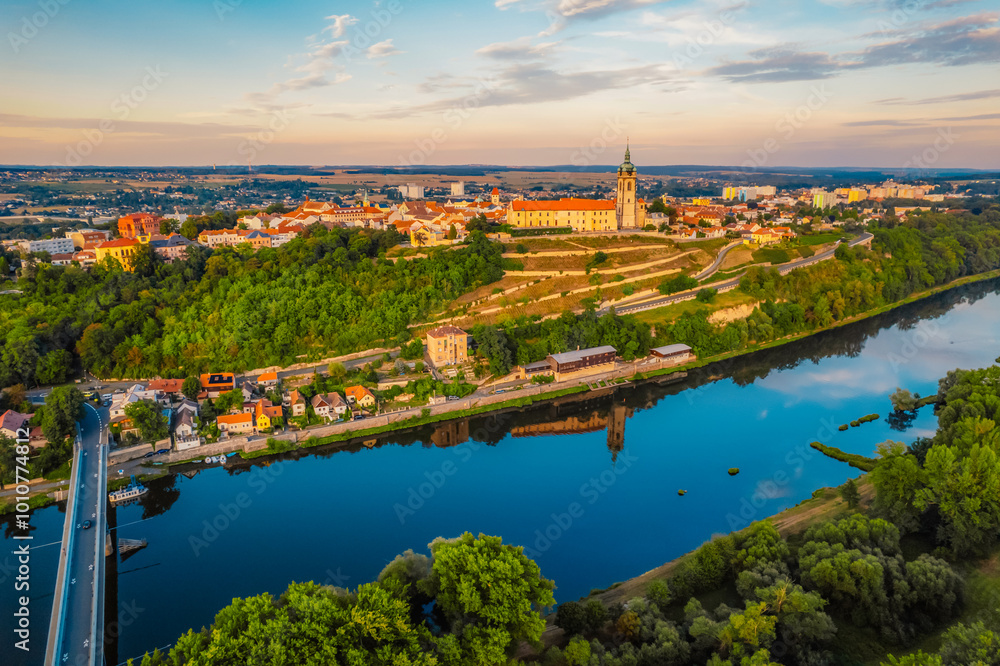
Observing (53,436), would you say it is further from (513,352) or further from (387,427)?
(513,352)

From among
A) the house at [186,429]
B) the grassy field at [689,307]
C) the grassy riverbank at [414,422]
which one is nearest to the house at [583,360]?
the grassy riverbank at [414,422]

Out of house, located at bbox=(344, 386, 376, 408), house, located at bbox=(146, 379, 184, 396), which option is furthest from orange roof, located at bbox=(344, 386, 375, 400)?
house, located at bbox=(146, 379, 184, 396)

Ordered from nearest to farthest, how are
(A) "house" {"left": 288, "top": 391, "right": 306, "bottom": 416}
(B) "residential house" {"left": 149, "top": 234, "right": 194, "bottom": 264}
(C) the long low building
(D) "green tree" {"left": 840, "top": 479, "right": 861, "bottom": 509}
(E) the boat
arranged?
(D) "green tree" {"left": 840, "top": 479, "right": 861, "bottom": 509}, (E) the boat, (A) "house" {"left": 288, "top": 391, "right": 306, "bottom": 416}, (C) the long low building, (B) "residential house" {"left": 149, "top": 234, "right": 194, "bottom": 264}

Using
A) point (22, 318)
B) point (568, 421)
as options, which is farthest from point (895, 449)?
point (22, 318)

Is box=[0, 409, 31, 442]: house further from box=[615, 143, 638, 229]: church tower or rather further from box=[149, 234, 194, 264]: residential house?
box=[615, 143, 638, 229]: church tower

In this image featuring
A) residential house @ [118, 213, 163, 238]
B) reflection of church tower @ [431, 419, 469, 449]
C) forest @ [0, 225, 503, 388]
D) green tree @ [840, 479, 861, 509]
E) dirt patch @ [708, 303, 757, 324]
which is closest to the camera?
green tree @ [840, 479, 861, 509]

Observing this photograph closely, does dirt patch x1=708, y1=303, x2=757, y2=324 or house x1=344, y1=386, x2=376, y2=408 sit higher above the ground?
dirt patch x1=708, y1=303, x2=757, y2=324
